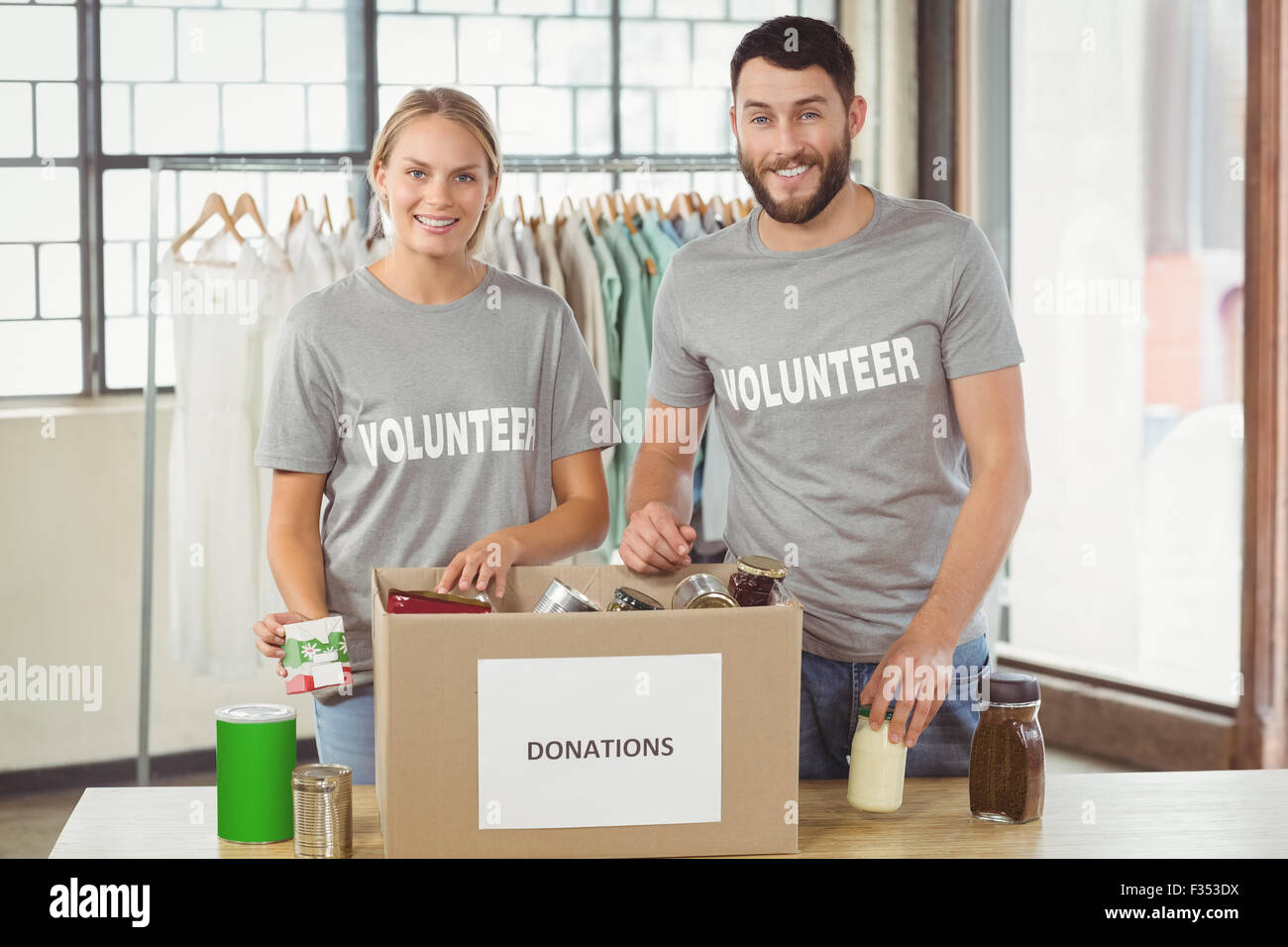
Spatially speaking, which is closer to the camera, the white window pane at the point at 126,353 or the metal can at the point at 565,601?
the metal can at the point at 565,601

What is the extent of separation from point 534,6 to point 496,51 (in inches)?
7.6

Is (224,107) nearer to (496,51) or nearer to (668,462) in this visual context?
(496,51)

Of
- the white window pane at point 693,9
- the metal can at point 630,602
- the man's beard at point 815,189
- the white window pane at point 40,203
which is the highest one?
the white window pane at point 693,9

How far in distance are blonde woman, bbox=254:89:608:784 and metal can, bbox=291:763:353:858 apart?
0.42 m

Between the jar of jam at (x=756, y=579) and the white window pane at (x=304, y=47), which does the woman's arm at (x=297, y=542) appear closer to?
the jar of jam at (x=756, y=579)

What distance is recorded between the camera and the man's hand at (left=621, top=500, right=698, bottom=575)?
1405 millimetres

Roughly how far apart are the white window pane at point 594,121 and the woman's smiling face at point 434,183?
2.70 m

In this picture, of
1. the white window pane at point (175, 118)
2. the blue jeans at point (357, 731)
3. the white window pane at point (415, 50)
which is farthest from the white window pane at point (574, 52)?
the blue jeans at point (357, 731)

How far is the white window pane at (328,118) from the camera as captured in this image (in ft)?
13.4

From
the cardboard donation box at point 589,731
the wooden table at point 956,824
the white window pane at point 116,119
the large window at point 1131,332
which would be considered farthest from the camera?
the white window pane at point 116,119

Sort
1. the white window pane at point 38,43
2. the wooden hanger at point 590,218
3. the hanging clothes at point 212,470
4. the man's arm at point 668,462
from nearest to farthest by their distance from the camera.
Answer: the man's arm at point 668,462
the hanging clothes at point 212,470
the wooden hanger at point 590,218
the white window pane at point 38,43

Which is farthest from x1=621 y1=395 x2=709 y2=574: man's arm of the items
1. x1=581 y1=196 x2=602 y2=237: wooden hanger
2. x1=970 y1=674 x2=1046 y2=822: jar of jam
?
x1=581 y1=196 x2=602 y2=237: wooden hanger
